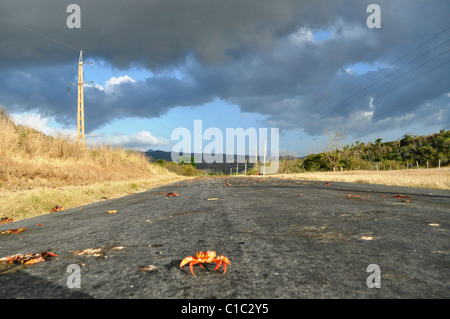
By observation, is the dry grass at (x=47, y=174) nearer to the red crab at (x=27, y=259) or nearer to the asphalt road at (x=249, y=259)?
the asphalt road at (x=249, y=259)

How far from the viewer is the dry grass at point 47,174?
6.99m

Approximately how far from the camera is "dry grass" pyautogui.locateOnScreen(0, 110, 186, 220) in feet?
22.9

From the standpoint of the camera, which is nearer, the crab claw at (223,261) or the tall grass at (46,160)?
the crab claw at (223,261)

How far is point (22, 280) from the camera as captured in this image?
6.26 feet

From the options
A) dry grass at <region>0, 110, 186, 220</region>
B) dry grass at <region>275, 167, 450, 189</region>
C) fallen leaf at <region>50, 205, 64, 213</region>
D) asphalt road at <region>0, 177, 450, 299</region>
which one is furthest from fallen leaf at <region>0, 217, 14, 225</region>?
dry grass at <region>275, 167, 450, 189</region>

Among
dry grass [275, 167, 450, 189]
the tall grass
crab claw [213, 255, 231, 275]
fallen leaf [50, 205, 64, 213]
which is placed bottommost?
fallen leaf [50, 205, 64, 213]

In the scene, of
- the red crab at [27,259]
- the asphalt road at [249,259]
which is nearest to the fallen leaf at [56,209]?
the asphalt road at [249,259]

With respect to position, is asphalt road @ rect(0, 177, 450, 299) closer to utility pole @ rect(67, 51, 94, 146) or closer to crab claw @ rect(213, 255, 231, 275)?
crab claw @ rect(213, 255, 231, 275)

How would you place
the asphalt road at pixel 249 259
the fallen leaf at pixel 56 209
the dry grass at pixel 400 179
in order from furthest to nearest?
1. the dry grass at pixel 400 179
2. the fallen leaf at pixel 56 209
3. the asphalt road at pixel 249 259

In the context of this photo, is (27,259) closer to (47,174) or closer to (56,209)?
(56,209)

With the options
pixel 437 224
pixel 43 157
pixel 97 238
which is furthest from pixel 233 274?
pixel 43 157

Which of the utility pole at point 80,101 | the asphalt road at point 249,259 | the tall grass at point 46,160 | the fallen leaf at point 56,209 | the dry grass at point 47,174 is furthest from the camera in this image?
the utility pole at point 80,101
